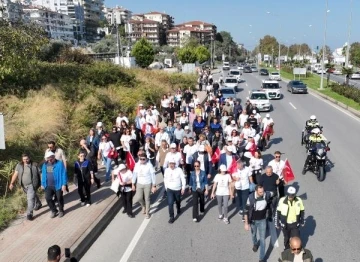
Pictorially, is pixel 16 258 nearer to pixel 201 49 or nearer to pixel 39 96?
pixel 39 96

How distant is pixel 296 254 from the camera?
5.23m

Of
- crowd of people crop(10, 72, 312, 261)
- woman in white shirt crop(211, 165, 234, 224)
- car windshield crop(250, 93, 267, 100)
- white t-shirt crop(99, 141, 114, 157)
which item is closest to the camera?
crowd of people crop(10, 72, 312, 261)

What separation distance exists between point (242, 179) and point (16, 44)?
414 inches

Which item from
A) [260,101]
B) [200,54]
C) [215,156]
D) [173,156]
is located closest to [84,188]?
[173,156]

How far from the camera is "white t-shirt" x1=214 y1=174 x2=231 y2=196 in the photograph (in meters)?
8.69

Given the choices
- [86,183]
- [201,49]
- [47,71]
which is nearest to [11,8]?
[47,71]

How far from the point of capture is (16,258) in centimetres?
726

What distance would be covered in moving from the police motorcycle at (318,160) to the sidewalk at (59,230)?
6259mm

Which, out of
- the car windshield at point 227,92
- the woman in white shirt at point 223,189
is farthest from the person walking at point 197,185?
the car windshield at point 227,92

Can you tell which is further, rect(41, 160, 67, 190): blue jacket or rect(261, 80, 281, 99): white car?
rect(261, 80, 281, 99): white car

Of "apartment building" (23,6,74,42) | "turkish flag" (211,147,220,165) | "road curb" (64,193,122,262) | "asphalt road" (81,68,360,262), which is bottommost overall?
"asphalt road" (81,68,360,262)

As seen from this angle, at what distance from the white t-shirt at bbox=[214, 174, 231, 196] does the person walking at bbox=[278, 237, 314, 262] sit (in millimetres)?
3386

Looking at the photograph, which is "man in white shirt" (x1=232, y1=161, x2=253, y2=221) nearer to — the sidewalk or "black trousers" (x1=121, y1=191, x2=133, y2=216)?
"black trousers" (x1=121, y1=191, x2=133, y2=216)

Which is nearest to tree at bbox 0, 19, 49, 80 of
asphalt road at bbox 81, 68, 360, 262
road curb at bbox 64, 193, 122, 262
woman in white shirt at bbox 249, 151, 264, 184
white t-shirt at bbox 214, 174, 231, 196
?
road curb at bbox 64, 193, 122, 262
